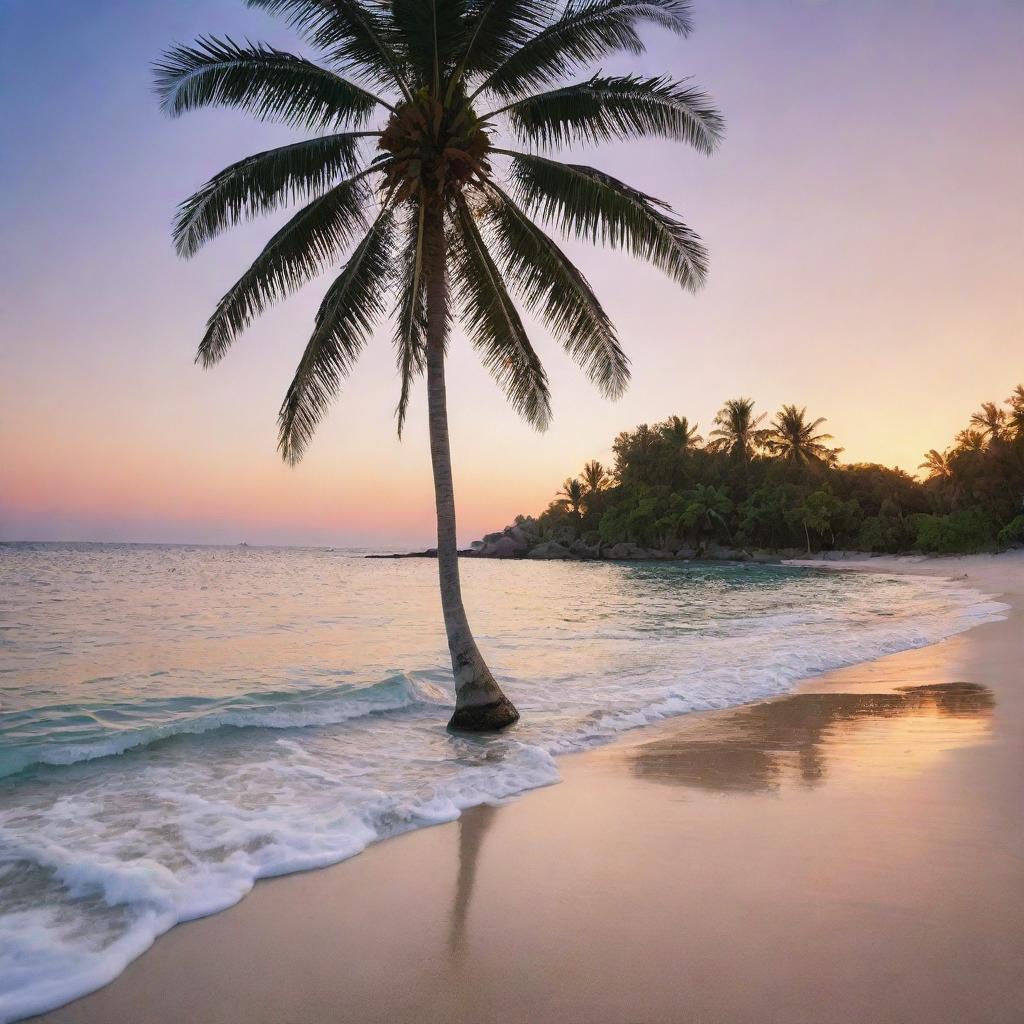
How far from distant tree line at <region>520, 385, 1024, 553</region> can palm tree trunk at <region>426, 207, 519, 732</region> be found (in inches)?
1977

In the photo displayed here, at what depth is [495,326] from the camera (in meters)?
8.96

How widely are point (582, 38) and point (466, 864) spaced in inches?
343

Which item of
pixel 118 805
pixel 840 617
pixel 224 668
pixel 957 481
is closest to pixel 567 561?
pixel 957 481

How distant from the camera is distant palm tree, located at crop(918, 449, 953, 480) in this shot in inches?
2390

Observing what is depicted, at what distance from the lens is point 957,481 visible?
176ft

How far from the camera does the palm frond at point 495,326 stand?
28.8 feet

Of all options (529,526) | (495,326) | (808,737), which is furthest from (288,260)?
(529,526)

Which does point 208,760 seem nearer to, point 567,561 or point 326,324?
point 326,324

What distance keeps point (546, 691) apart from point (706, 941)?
22.6 ft

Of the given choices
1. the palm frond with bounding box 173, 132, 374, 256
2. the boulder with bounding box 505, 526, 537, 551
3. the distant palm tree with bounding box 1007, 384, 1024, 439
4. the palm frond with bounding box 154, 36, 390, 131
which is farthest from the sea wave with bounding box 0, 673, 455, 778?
the boulder with bounding box 505, 526, 537, 551

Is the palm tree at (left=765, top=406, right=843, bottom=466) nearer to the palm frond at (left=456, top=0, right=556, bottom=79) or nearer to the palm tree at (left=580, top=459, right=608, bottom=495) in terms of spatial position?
the palm tree at (left=580, top=459, right=608, bottom=495)

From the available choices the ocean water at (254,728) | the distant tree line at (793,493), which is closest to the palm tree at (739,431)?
the distant tree line at (793,493)

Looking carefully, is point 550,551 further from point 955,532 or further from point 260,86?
point 260,86

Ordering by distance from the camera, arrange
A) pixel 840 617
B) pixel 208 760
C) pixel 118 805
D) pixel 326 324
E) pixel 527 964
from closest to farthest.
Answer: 1. pixel 527 964
2. pixel 118 805
3. pixel 208 760
4. pixel 326 324
5. pixel 840 617
